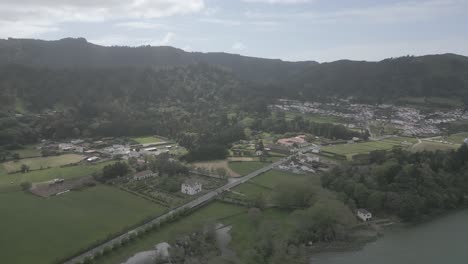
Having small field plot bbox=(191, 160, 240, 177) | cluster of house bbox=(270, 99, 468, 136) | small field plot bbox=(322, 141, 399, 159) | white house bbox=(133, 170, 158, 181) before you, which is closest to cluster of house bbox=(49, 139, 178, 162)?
small field plot bbox=(191, 160, 240, 177)

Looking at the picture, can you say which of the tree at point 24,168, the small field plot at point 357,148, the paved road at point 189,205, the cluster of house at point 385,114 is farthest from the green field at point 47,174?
the cluster of house at point 385,114

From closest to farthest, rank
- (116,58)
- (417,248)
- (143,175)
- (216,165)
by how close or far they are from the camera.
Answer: (417,248) → (143,175) → (216,165) → (116,58)

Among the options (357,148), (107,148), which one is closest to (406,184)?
(357,148)

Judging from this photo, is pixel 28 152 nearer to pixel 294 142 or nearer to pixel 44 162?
pixel 44 162

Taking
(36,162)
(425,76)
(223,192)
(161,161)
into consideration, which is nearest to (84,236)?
(223,192)

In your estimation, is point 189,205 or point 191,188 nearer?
point 189,205

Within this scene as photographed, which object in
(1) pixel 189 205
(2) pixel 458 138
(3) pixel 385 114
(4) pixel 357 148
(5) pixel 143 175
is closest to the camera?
(1) pixel 189 205

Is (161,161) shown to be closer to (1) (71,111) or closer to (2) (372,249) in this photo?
(2) (372,249)
